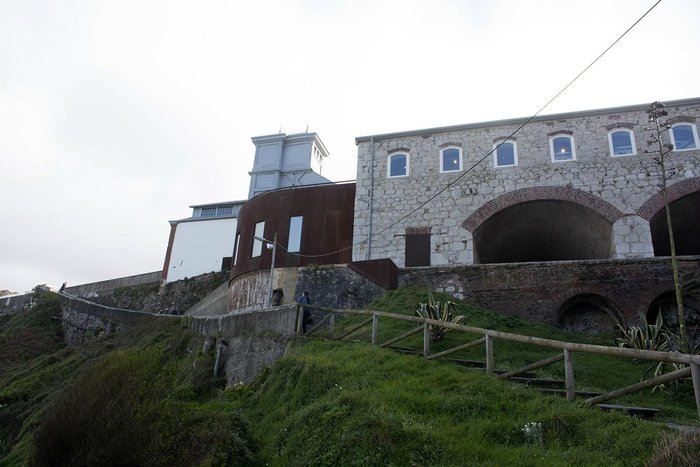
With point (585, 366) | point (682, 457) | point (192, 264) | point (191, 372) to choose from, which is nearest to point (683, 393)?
point (585, 366)

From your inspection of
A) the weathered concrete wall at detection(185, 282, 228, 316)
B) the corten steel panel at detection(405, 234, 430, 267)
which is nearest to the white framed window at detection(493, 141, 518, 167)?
the corten steel panel at detection(405, 234, 430, 267)

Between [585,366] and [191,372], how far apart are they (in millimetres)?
11219

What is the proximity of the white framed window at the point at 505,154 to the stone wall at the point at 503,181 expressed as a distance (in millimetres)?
161

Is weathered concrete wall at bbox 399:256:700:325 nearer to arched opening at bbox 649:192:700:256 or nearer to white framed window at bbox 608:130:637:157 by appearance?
arched opening at bbox 649:192:700:256

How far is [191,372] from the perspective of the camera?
1659cm

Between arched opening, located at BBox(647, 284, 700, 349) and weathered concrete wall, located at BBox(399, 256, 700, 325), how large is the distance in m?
0.25

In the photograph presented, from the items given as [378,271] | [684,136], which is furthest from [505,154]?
[378,271]

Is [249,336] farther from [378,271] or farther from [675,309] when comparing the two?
[675,309]

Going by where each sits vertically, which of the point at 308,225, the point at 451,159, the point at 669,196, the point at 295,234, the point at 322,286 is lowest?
the point at 322,286

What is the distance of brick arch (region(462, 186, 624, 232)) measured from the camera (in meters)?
19.0

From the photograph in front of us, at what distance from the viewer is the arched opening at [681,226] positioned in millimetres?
18797

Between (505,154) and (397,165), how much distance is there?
4.31 meters

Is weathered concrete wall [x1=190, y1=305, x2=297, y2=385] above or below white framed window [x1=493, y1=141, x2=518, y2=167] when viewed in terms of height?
below

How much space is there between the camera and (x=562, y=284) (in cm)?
1722
